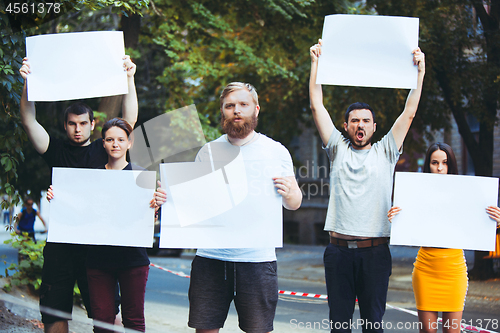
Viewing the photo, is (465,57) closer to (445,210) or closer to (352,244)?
(445,210)

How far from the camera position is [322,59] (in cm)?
350

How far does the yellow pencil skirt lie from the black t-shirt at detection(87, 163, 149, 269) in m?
2.03

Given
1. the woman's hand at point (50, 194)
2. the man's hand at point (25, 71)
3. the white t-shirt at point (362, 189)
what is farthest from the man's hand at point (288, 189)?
the man's hand at point (25, 71)

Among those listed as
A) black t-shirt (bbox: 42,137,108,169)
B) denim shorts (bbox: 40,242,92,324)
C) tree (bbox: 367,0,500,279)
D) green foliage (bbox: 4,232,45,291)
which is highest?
tree (bbox: 367,0,500,279)

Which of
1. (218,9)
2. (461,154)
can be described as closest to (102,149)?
(218,9)

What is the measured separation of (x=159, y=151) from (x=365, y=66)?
29.4 ft

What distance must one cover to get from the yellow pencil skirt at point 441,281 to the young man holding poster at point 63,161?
2503mm

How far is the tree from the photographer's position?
899cm

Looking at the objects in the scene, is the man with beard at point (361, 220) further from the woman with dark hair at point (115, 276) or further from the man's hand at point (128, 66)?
the man's hand at point (128, 66)

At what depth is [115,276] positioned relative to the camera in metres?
3.42

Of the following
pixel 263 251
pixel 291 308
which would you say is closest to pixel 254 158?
pixel 263 251

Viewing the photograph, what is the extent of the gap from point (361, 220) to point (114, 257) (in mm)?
1722

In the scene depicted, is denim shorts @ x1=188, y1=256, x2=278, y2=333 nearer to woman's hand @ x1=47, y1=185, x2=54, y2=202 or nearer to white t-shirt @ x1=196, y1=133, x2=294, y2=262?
white t-shirt @ x1=196, y1=133, x2=294, y2=262

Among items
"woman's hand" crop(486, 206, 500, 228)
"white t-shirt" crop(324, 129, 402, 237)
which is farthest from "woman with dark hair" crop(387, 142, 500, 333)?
"white t-shirt" crop(324, 129, 402, 237)
